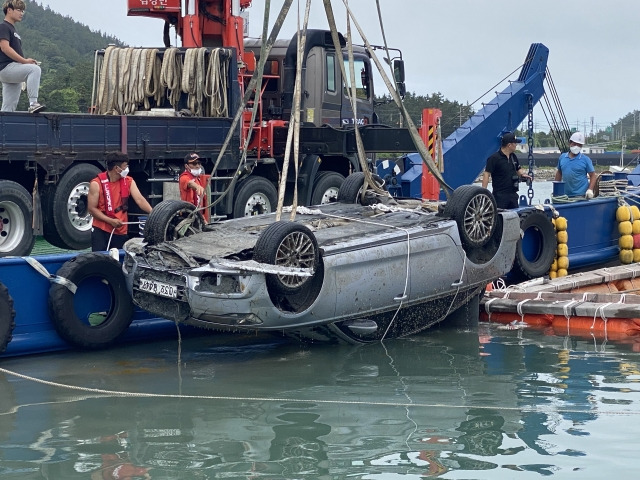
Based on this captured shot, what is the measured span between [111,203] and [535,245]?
18.2 ft

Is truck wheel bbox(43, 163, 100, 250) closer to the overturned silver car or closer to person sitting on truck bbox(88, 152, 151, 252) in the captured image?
person sitting on truck bbox(88, 152, 151, 252)

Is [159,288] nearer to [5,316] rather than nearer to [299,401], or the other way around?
[5,316]

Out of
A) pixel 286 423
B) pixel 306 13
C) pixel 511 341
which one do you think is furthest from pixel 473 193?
pixel 286 423

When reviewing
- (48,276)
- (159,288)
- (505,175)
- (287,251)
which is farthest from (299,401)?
(505,175)

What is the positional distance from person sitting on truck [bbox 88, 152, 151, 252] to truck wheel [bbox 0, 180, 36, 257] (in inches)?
77.1

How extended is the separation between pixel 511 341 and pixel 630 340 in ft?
3.82

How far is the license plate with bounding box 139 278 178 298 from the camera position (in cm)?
892

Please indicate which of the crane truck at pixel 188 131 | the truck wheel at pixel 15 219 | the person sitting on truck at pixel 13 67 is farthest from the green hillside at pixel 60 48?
the truck wheel at pixel 15 219

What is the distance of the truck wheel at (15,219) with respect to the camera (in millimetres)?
12172

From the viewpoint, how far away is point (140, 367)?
9117 mm

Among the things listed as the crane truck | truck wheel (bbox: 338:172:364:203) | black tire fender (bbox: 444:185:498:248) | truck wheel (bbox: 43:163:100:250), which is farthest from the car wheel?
truck wheel (bbox: 43:163:100:250)

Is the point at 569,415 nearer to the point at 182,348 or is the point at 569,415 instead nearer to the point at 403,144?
the point at 182,348

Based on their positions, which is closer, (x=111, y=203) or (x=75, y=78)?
(x=111, y=203)

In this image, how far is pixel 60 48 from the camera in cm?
6775
